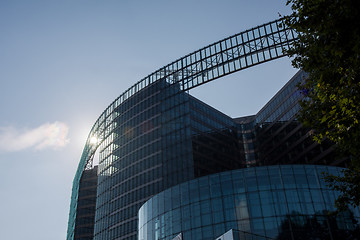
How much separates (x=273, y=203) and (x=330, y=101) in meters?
26.1

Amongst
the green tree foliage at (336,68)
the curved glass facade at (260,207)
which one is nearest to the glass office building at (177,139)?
the curved glass facade at (260,207)

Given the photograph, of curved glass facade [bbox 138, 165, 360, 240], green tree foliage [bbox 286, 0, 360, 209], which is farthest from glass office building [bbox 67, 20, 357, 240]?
green tree foliage [bbox 286, 0, 360, 209]

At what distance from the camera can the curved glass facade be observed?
3775 centimetres

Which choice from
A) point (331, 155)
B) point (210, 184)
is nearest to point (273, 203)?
point (210, 184)

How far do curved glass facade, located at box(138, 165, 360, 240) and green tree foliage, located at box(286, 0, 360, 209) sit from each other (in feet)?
77.2

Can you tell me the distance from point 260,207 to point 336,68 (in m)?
26.9

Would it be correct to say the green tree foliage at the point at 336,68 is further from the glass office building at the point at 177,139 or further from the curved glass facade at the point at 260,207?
the glass office building at the point at 177,139

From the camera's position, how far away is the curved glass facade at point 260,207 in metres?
37.8

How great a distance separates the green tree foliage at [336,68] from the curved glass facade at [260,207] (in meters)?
23.5

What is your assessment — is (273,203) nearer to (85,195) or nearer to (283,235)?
(283,235)

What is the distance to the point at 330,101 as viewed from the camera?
614 inches

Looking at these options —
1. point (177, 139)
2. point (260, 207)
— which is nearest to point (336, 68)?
point (260, 207)

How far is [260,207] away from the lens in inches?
1551

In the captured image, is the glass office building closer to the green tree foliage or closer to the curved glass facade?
the curved glass facade
